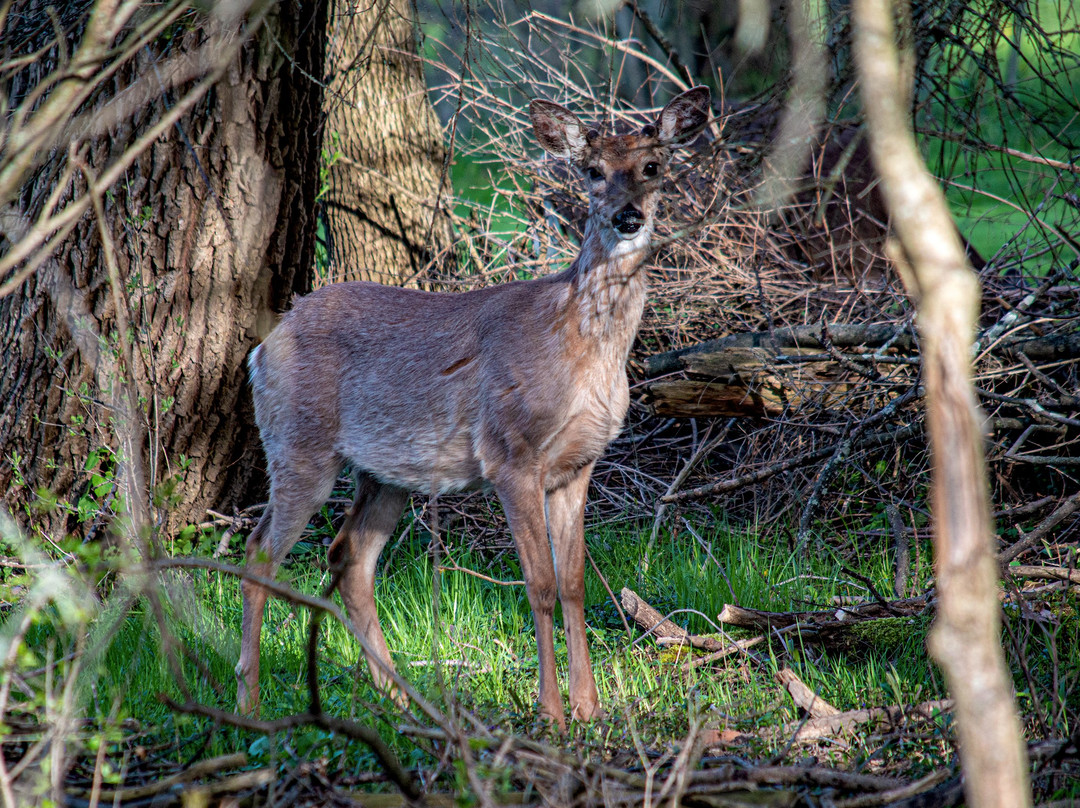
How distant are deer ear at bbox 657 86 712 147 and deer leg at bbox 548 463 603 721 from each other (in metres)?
1.71

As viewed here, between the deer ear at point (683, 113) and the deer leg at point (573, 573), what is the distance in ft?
5.60

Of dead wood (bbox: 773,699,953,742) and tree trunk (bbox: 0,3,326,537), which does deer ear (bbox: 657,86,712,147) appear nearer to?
tree trunk (bbox: 0,3,326,537)

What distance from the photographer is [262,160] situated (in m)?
5.69

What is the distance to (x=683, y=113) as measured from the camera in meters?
4.98

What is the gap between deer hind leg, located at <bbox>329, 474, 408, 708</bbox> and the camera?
4.98 meters

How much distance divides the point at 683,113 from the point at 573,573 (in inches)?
89.7

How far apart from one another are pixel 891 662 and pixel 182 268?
416cm

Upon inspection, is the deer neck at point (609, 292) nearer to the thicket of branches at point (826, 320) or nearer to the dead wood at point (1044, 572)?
the thicket of branches at point (826, 320)

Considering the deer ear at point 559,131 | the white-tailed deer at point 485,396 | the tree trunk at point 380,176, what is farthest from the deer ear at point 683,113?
the tree trunk at point 380,176

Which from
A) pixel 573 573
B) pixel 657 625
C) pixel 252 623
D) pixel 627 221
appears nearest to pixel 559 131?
pixel 627 221

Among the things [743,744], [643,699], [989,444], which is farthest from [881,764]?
[989,444]

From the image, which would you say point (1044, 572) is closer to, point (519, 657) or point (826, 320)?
point (826, 320)

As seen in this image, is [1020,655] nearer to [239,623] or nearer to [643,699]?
[643,699]

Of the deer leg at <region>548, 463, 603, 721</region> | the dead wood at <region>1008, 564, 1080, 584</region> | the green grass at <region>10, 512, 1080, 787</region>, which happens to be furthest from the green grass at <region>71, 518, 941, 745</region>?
the dead wood at <region>1008, 564, 1080, 584</region>
